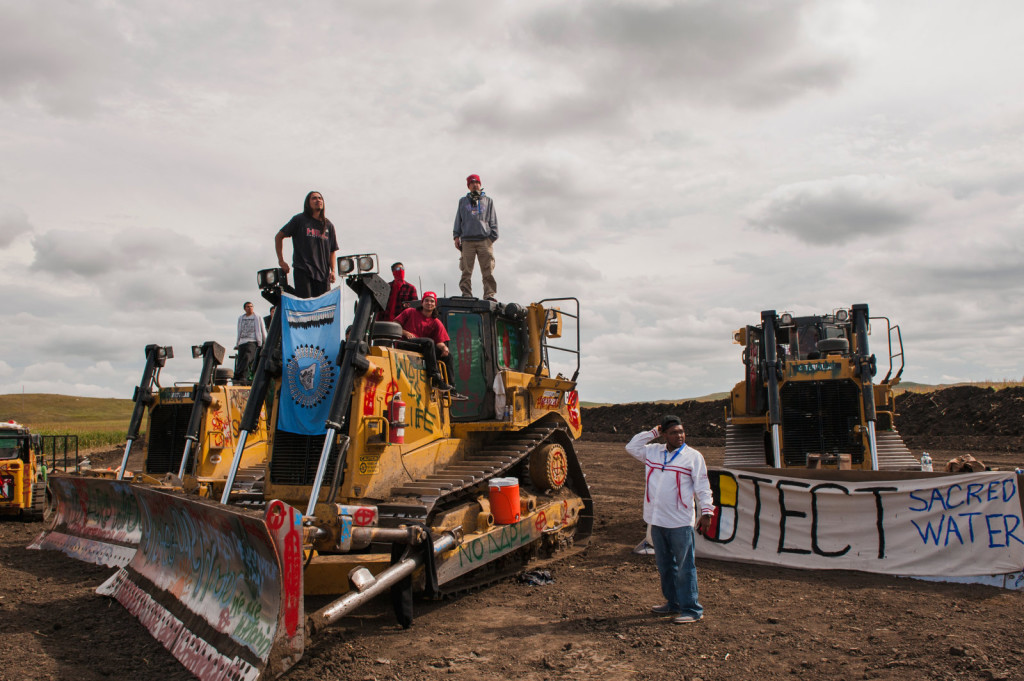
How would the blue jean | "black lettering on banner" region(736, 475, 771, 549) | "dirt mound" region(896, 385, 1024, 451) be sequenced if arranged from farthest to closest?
"dirt mound" region(896, 385, 1024, 451), "black lettering on banner" region(736, 475, 771, 549), the blue jean

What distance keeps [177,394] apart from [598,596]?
8.35 m

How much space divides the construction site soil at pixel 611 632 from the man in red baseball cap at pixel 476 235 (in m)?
4.14

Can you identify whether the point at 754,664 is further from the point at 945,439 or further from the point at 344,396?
the point at 945,439

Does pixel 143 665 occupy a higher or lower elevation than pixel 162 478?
lower

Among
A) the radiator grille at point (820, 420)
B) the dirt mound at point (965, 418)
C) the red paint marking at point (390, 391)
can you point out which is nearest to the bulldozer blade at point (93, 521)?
the red paint marking at point (390, 391)

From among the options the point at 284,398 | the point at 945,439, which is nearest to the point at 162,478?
the point at 284,398

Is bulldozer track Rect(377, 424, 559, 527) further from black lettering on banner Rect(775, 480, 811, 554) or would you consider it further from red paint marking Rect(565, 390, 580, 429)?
black lettering on banner Rect(775, 480, 811, 554)

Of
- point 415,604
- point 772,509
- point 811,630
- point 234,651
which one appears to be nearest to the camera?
point 234,651

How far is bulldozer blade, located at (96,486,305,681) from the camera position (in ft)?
16.8

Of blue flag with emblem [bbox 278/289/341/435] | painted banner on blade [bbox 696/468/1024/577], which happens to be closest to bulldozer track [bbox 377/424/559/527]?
blue flag with emblem [bbox 278/289/341/435]

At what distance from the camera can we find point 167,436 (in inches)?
507

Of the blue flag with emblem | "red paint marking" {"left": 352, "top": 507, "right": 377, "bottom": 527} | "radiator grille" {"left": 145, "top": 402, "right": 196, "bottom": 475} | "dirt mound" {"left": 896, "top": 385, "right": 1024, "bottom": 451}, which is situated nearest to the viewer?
"red paint marking" {"left": 352, "top": 507, "right": 377, "bottom": 527}

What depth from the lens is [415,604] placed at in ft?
24.4

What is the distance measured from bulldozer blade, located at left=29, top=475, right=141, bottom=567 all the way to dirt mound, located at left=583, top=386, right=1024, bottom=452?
74.7ft
